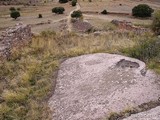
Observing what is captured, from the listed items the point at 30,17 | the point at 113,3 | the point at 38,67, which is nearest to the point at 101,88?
the point at 38,67

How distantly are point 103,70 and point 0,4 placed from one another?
71.6m

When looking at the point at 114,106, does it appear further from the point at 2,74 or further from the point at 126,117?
the point at 2,74

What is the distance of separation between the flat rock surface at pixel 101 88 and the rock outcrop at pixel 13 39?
3.56 m

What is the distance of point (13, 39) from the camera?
65.3ft

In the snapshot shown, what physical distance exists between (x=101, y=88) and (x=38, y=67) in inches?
162

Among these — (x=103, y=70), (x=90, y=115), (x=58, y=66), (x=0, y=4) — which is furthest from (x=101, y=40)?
(x=0, y=4)

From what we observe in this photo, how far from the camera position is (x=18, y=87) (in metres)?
15.6

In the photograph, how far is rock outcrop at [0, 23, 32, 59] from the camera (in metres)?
18.9

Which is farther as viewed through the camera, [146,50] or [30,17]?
[30,17]

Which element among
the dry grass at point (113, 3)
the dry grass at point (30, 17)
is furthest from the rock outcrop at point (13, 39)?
the dry grass at point (113, 3)

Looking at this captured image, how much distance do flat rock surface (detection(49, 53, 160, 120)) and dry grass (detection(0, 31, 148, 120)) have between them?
569mm

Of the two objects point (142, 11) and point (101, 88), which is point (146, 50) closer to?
point (101, 88)

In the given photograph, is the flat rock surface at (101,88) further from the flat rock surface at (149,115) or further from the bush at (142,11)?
the bush at (142,11)

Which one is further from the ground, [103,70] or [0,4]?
[103,70]
